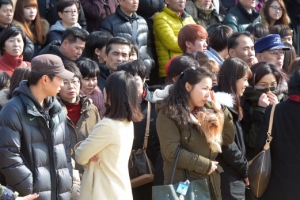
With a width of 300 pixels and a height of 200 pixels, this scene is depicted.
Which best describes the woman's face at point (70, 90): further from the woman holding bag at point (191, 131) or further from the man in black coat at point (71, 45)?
the man in black coat at point (71, 45)

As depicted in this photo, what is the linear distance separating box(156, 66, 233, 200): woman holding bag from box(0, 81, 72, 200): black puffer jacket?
924 millimetres

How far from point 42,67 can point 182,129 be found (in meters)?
1.35

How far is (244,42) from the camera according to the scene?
802 cm

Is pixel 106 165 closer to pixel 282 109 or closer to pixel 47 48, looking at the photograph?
pixel 282 109

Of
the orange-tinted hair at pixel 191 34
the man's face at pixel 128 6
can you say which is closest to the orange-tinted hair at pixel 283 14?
the man's face at pixel 128 6

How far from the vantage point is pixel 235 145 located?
241 inches

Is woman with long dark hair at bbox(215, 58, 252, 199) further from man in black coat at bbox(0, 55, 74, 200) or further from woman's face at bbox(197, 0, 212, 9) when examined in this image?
woman's face at bbox(197, 0, 212, 9)

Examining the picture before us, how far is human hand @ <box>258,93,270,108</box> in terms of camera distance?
664cm

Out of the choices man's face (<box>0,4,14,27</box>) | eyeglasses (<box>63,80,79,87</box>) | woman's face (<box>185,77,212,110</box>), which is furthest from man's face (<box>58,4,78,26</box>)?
woman's face (<box>185,77,212,110</box>)

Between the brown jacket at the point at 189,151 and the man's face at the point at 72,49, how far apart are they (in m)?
2.42

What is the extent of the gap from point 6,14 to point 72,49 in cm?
112

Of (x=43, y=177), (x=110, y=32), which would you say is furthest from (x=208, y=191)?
(x=110, y=32)

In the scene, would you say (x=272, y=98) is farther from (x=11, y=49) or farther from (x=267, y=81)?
(x=11, y=49)

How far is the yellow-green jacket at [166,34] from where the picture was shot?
30.7ft
